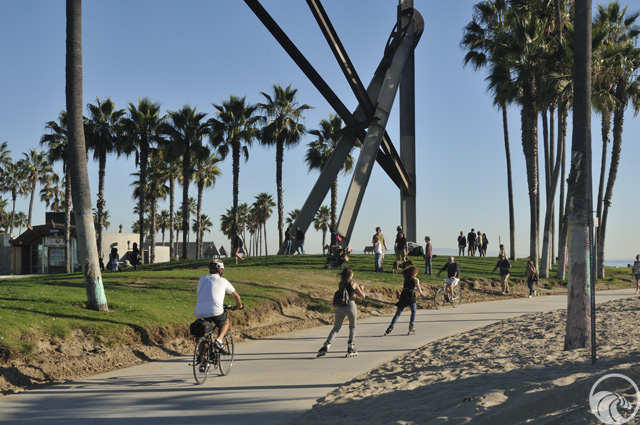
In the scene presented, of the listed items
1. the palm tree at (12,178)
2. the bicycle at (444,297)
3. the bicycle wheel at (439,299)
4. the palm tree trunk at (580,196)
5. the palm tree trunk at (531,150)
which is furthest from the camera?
the palm tree at (12,178)

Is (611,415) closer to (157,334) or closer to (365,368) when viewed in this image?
(365,368)

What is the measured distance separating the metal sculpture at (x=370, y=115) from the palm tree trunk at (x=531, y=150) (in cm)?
691

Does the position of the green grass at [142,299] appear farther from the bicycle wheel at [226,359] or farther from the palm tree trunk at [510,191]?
the palm tree trunk at [510,191]

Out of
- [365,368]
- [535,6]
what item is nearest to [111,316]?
[365,368]

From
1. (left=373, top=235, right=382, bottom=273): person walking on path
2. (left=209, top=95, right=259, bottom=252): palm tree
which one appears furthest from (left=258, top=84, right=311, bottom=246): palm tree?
(left=373, top=235, right=382, bottom=273): person walking on path

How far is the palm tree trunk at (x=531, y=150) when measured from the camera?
33625 mm

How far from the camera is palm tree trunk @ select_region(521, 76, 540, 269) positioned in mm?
33625

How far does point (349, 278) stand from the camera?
11.9 metres

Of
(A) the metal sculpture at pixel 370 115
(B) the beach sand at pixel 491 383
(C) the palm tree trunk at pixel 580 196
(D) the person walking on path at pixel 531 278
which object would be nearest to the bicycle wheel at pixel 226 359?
(B) the beach sand at pixel 491 383

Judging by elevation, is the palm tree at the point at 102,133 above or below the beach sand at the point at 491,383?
above

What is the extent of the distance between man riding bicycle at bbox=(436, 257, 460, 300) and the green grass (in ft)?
7.47

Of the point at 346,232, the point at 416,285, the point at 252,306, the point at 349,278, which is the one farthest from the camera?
the point at 346,232

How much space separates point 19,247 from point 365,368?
50374 millimetres

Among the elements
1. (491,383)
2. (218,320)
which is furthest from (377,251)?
(491,383)
